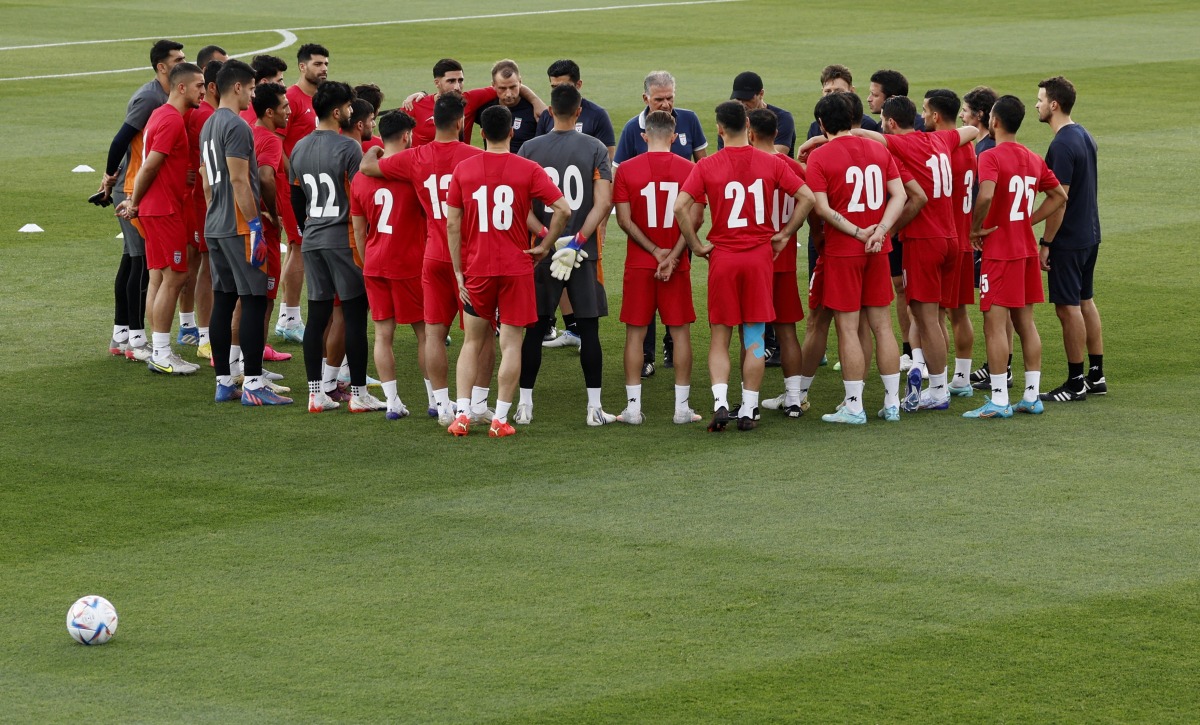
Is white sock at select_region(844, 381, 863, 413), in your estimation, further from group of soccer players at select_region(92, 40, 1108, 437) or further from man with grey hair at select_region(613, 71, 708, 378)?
man with grey hair at select_region(613, 71, 708, 378)

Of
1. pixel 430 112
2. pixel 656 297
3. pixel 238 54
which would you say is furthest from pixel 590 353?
pixel 238 54

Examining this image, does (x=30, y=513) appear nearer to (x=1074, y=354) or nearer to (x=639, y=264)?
(x=639, y=264)

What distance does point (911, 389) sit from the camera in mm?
11148

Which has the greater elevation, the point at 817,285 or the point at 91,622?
the point at 817,285

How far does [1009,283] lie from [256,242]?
498 cm

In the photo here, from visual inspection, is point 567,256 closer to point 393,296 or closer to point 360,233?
point 393,296

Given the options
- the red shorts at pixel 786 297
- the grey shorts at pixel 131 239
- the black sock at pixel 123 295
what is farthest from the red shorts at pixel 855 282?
the black sock at pixel 123 295

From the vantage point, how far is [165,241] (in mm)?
12164

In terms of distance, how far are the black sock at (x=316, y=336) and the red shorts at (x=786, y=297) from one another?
297 centimetres

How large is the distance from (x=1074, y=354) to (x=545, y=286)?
3.58m

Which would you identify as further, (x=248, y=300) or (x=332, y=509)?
(x=248, y=300)

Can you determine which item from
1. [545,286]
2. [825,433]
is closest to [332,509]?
[545,286]

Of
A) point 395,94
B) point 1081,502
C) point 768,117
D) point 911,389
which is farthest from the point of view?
point 395,94

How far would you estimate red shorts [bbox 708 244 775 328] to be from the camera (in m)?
10.6
